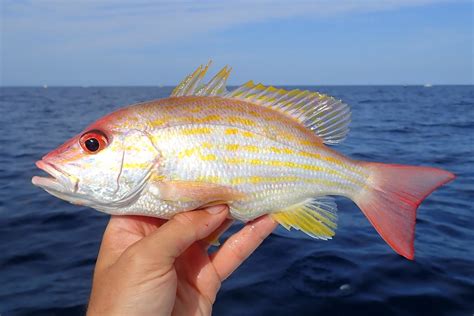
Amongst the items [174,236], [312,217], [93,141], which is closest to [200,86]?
[93,141]

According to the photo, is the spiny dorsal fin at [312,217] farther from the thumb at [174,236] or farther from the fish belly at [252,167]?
the thumb at [174,236]

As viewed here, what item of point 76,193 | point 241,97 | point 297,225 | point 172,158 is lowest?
point 297,225

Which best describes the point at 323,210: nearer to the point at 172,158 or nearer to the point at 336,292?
the point at 172,158

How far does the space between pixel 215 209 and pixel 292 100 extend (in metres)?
1.19

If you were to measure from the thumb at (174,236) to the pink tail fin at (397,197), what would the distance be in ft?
4.46

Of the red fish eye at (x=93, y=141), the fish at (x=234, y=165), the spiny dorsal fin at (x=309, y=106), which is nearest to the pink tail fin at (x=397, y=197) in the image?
the fish at (x=234, y=165)

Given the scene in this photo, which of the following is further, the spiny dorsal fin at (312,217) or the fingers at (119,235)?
the spiny dorsal fin at (312,217)

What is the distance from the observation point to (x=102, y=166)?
3064 millimetres

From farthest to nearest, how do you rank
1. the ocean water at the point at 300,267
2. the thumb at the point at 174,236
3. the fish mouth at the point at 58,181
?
the ocean water at the point at 300,267 → the fish mouth at the point at 58,181 → the thumb at the point at 174,236

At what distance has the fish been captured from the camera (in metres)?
3.08

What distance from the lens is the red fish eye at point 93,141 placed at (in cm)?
307

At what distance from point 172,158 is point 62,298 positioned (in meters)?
4.29

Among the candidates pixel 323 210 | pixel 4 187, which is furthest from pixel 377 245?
pixel 4 187

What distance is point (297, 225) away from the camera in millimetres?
3590
